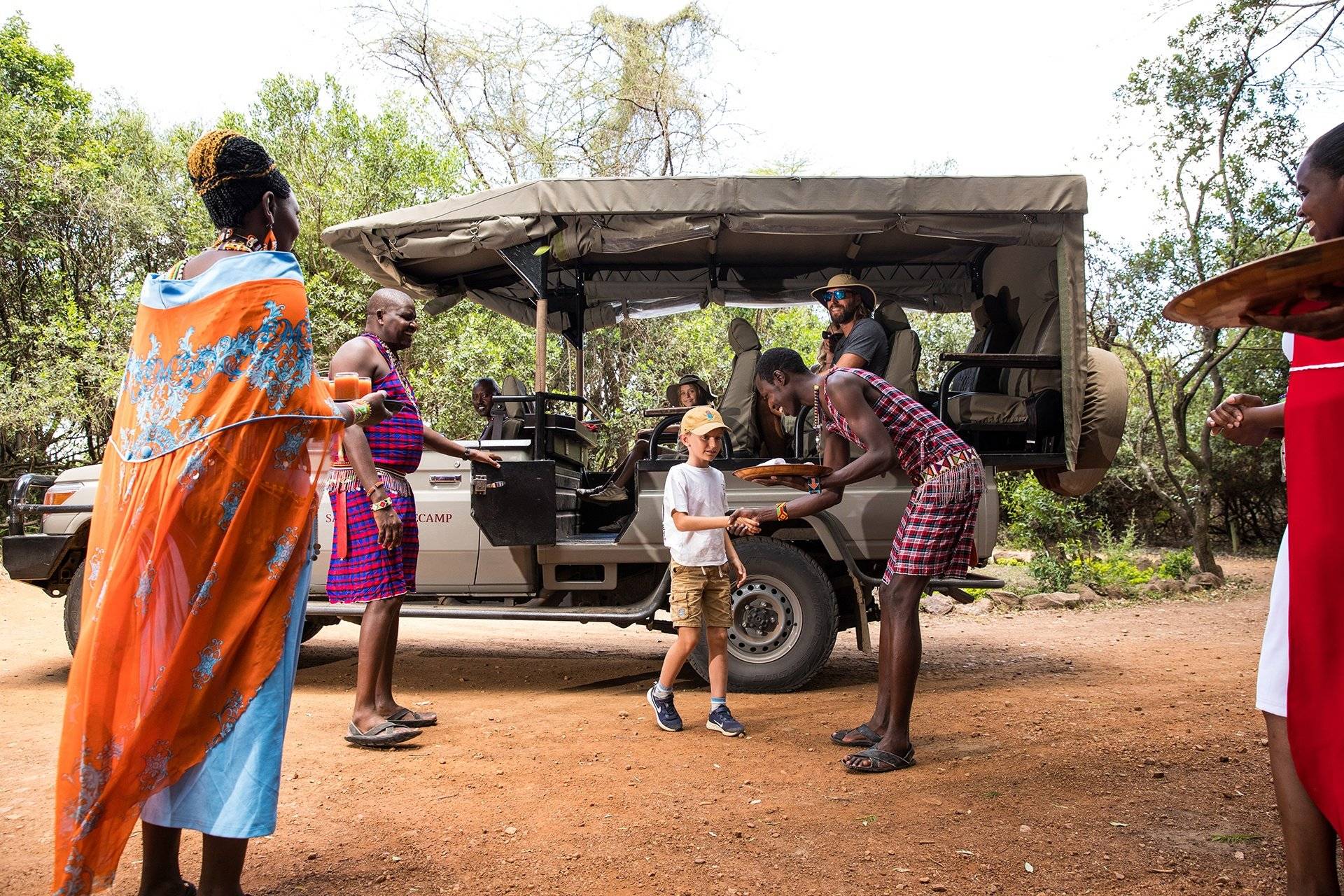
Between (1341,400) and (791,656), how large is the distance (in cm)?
398

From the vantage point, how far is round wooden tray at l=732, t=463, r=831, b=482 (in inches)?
163

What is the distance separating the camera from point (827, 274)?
7.99 metres

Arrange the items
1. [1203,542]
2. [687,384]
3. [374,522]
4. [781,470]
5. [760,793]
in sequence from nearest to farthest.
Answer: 1. [760,793]
2. [781,470]
3. [374,522]
4. [687,384]
5. [1203,542]

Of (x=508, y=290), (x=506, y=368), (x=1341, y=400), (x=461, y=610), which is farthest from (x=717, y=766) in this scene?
(x=506, y=368)

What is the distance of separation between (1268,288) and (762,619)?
4104 mm

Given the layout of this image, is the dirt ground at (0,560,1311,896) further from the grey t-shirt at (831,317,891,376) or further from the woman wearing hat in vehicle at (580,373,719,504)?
the grey t-shirt at (831,317,891,376)

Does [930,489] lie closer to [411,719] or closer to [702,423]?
[702,423]

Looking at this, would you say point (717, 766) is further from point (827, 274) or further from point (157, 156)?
point (157, 156)

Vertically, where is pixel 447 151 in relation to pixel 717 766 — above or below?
above

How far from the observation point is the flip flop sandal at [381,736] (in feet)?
14.2

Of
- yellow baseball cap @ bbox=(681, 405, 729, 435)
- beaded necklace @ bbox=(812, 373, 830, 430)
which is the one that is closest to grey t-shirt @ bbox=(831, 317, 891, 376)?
beaded necklace @ bbox=(812, 373, 830, 430)

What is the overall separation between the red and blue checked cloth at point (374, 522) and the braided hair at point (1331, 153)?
3462 mm

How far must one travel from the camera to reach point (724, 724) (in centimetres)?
462

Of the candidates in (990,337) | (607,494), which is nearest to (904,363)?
(990,337)
